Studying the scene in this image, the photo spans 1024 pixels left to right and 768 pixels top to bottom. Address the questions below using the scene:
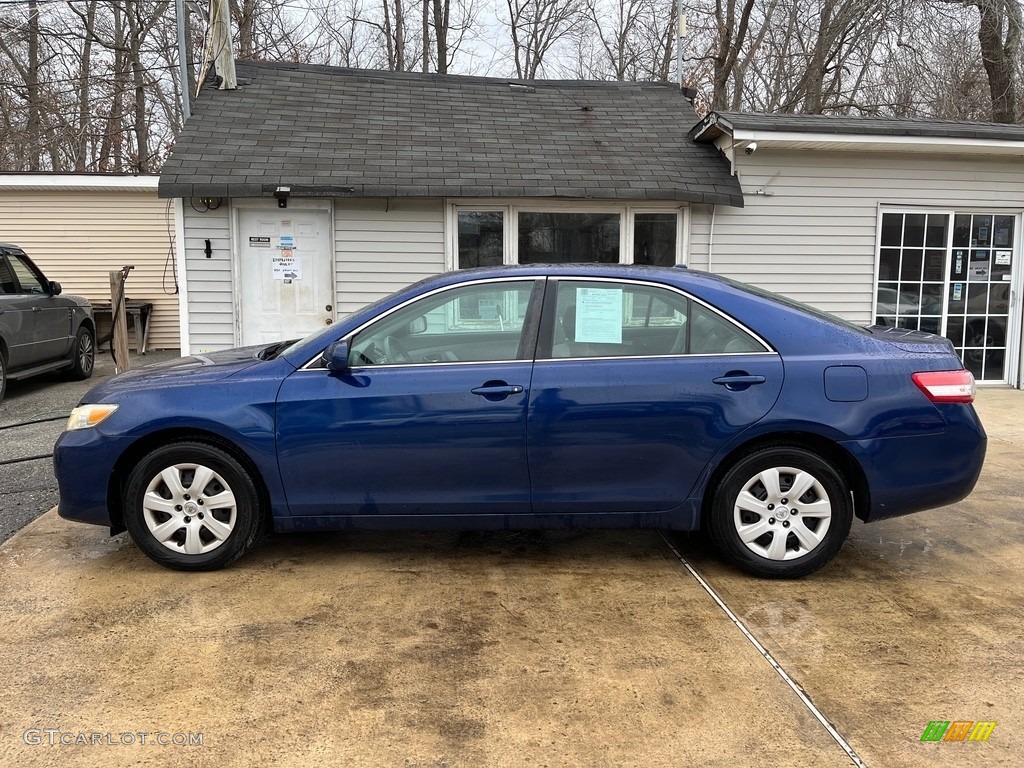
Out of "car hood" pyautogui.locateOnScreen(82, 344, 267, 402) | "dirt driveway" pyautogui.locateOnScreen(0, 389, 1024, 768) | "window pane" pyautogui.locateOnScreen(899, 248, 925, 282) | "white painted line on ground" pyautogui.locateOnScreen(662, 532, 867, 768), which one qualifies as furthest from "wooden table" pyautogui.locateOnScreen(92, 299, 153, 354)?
"window pane" pyautogui.locateOnScreen(899, 248, 925, 282)

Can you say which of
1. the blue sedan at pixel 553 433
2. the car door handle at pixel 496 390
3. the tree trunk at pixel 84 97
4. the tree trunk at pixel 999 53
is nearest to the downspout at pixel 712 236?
the blue sedan at pixel 553 433

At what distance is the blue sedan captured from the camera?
3709 mm

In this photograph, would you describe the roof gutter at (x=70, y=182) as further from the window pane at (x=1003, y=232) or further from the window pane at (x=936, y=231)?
the window pane at (x=1003, y=232)

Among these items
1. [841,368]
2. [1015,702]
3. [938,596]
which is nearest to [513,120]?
[841,368]

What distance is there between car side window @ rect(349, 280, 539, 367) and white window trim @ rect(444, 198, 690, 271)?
4.63 meters

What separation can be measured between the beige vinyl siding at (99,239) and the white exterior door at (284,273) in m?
5.24

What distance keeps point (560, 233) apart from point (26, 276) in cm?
625

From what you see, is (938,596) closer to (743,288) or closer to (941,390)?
(941,390)

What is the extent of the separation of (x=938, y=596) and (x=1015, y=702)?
3.13ft

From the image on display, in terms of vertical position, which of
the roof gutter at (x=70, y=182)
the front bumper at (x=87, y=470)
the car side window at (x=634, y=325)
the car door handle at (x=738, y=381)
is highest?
the roof gutter at (x=70, y=182)

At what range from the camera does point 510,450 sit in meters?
3.71

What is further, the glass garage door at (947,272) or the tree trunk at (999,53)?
the tree trunk at (999,53)

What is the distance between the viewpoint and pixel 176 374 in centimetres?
396

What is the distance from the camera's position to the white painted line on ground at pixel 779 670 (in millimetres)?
2537
